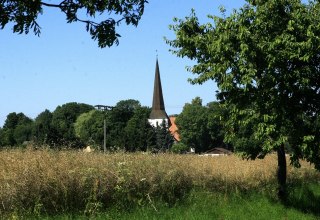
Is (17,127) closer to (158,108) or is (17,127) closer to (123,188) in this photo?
(158,108)

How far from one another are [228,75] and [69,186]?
6166 mm

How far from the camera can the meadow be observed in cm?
915

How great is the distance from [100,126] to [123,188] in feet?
280

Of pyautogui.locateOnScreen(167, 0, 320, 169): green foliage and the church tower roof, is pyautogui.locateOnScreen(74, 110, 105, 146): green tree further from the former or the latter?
pyautogui.locateOnScreen(167, 0, 320, 169): green foliage

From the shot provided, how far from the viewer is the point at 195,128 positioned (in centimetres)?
9219

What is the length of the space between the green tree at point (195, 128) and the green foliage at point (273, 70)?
7731 cm

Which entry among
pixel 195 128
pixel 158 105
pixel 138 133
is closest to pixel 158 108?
pixel 158 105

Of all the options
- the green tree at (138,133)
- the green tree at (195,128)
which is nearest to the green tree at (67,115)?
the green tree at (138,133)

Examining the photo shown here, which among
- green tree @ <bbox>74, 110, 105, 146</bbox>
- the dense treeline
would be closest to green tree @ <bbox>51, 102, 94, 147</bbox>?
green tree @ <bbox>74, 110, 105, 146</bbox>

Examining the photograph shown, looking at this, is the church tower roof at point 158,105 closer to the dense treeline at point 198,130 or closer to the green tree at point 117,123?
the green tree at point 117,123

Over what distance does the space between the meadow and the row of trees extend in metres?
59.2

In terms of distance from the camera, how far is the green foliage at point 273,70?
13.1 m

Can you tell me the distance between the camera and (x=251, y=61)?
44.0 feet

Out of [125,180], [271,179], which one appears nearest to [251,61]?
[125,180]
